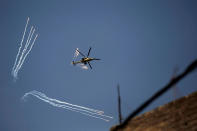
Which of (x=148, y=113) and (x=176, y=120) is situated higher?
(x=176, y=120)

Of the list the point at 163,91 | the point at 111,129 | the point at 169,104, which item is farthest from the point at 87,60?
the point at 163,91

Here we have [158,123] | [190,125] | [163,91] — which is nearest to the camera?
[163,91]

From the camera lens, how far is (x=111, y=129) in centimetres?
1280

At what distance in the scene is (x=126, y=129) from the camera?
38.9 ft

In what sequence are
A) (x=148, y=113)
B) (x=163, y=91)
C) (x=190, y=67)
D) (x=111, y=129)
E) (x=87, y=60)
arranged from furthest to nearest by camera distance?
(x=87, y=60) < (x=111, y=129) < (x=148, y=113) < (x=163, y=91) < (x=190, y=67)

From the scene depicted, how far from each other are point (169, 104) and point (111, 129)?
4.61 m

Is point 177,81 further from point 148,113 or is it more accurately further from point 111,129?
point 111,129

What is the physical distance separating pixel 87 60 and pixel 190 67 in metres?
37.1

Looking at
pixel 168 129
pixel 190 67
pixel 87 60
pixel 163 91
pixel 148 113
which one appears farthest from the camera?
pixel 87 60

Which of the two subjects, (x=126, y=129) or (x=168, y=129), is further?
(x=126, y=129)

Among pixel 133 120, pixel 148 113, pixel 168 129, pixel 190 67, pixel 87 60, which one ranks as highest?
pixel 190 67

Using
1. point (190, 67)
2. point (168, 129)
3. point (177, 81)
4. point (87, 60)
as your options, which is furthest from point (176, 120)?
point (87, 60)

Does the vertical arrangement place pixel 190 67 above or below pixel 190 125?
above

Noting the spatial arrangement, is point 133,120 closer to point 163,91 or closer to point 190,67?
point 163,91
